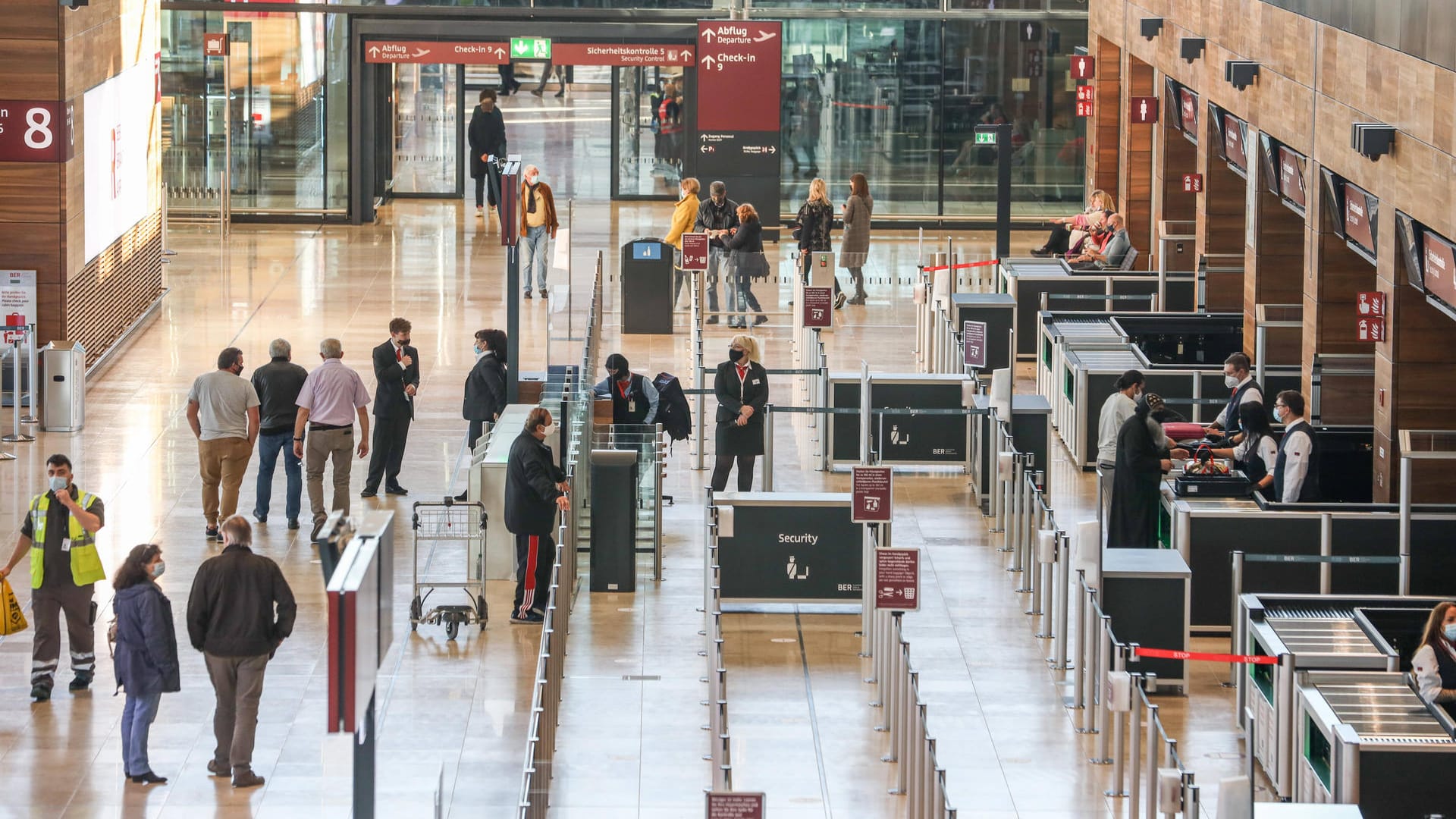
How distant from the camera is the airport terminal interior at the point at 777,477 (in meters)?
11.7

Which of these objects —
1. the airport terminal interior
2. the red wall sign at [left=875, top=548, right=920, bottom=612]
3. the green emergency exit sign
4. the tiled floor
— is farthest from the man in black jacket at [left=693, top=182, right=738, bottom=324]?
the red wall sign at [left=875, top=548, right=920, bottom=612]

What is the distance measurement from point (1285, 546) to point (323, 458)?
23.6ft

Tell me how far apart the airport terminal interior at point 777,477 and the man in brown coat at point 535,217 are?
89 mm

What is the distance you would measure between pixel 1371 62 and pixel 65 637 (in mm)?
10361

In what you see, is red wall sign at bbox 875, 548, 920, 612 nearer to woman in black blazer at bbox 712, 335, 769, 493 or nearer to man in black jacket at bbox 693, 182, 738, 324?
woman in black blazer at bbox 712, 335, 769, 493

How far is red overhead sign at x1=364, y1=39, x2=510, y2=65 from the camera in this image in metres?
34.0

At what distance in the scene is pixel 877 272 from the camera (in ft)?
101

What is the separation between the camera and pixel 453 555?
54.2 ft

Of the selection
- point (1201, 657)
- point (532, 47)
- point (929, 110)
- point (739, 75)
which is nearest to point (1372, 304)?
point (1201, 657)

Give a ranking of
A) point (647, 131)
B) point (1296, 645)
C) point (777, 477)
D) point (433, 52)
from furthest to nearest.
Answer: point (647, 131), point (433, 52), point (777, 477), point (1296, 645)

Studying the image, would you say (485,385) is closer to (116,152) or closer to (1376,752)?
(116,152)

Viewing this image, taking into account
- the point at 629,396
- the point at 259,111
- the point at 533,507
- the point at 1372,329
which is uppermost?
Answer: the point at 259,111

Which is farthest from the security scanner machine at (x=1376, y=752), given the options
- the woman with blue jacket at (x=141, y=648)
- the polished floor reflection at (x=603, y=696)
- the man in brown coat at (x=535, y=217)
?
the man in brown coat at (x=535, y=217)

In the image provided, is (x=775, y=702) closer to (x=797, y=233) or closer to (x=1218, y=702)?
(x=1218, y=702)
